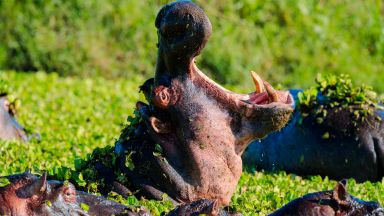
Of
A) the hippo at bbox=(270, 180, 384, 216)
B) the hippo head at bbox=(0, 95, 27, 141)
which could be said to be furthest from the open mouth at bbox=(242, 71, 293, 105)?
the hippo head at bbox=(0, 95, 27, 141)

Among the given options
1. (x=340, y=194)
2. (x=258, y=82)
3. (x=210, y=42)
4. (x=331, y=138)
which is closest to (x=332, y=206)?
(x=340, y=194)

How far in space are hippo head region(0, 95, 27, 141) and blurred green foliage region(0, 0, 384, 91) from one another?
798 cm

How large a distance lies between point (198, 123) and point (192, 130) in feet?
0.17

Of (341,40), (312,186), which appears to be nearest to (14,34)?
(341,40)

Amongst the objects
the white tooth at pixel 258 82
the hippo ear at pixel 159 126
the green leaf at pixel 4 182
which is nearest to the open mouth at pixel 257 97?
the white tooth at pixel 258 82

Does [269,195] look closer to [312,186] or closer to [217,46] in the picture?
[312,186]

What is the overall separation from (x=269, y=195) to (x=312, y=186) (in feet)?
3.92

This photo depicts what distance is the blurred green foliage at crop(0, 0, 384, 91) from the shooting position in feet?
60.0

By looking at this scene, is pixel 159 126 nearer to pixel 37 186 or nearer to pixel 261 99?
pixel 261 99

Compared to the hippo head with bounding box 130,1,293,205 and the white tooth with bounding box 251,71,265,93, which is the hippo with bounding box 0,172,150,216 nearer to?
the hippo head with bounding box 130,1,293,205

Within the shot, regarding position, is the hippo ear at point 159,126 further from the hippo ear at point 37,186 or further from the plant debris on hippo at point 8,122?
the plant debris on hippo at point 8,122

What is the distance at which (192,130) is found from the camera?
6.48 metres

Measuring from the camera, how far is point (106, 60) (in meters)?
18.8

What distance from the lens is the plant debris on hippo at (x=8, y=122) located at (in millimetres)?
9984
